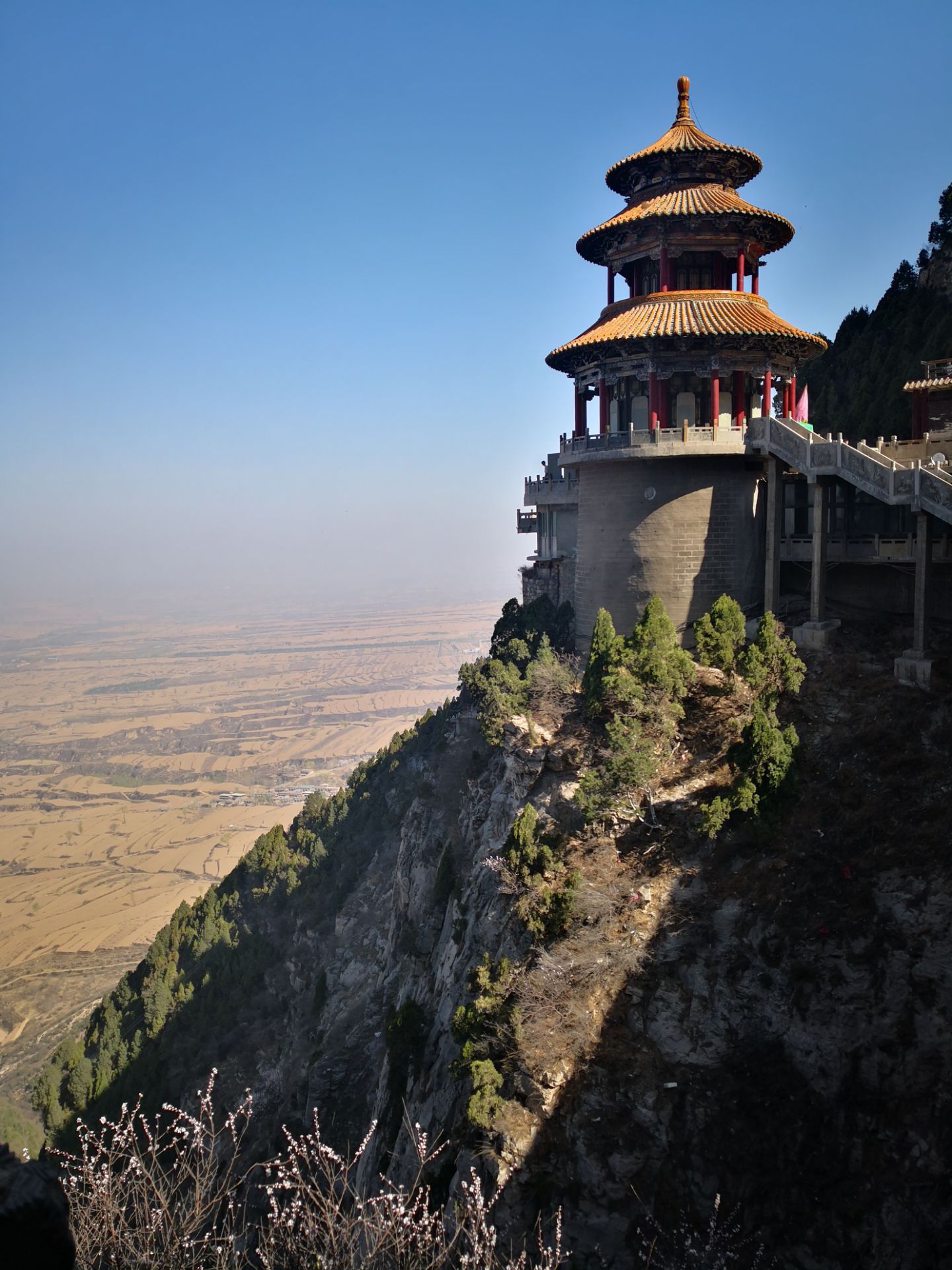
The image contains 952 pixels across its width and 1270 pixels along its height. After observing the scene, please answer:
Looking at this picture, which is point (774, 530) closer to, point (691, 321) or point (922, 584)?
point (922, 584)

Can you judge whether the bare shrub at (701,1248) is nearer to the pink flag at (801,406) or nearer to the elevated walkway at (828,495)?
the elevated walkway at (828,495)

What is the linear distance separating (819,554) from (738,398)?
5192 millimetres

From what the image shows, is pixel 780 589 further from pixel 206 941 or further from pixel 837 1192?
pixel 206 941

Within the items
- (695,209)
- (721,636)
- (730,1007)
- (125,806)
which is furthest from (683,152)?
(125,806)

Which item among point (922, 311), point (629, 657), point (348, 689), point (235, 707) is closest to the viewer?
point (629, 657)

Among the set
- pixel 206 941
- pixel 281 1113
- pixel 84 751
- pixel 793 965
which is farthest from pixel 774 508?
pixel 84 751

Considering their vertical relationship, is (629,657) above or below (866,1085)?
above

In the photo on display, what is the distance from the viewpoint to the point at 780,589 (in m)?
27.6

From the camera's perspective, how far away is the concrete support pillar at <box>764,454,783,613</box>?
25.8 metres

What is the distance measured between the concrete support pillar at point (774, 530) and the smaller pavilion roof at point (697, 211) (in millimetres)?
7132

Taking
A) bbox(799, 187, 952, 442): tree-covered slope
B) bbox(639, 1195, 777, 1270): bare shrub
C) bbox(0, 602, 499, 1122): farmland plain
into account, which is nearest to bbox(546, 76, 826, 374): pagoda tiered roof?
bbox(799, 187, 952, 442): tree-covered slope

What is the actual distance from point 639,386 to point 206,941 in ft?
112

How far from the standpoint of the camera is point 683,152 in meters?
27.5

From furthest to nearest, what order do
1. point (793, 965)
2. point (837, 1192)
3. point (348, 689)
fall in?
point (348, 689) < point (793, 965) < point (837, 1192)
